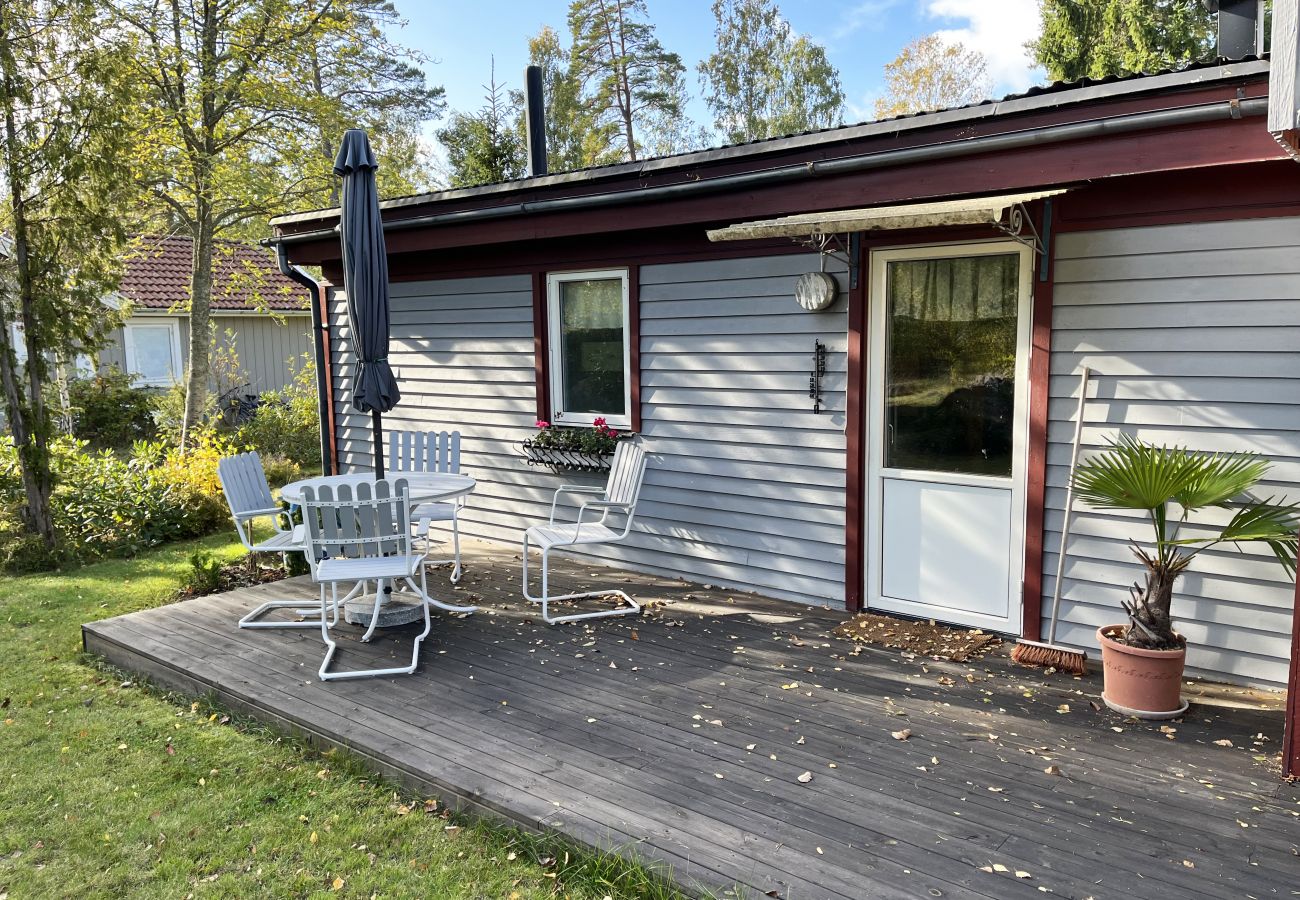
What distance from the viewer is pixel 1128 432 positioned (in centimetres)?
371

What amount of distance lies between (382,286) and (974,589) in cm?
357

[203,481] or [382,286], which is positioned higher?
[382,286]

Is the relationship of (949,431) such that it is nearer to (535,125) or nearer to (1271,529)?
(1271,529)

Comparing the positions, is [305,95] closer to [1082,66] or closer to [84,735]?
[84,735]

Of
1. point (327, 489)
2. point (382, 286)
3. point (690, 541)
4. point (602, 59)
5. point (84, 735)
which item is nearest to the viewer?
point (84, 735)

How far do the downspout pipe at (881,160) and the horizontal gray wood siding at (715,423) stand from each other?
519 mm

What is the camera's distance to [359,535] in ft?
13.7

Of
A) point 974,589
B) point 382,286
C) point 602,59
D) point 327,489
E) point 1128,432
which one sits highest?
point 602,59

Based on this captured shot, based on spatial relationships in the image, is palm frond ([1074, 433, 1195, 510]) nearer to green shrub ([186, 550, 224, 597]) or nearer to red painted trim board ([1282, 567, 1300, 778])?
red painted trim board ([1282, 567, 1300, 778])

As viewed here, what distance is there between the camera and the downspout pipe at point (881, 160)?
3139 millimetres

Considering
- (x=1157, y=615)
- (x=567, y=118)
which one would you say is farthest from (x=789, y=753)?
(x=567, y=118)

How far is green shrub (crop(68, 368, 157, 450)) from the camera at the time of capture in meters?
12.6

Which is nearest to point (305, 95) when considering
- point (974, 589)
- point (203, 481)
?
point (203, 481)

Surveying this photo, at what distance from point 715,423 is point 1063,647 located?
7.47ft
